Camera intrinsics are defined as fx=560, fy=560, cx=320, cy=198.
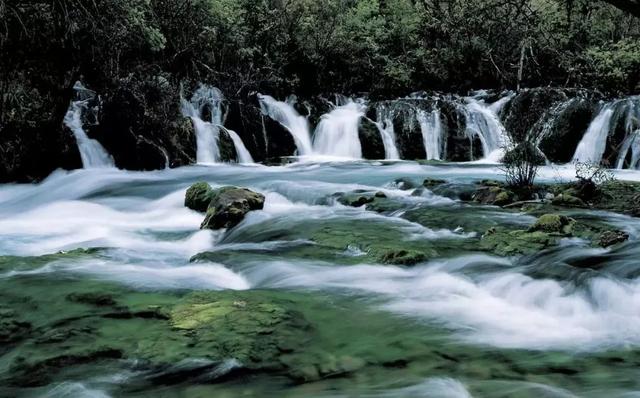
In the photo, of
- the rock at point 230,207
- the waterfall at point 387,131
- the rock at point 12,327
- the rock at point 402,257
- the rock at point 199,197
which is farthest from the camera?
the waterfall at point 387,131

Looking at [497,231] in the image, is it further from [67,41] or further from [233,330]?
[67,41]

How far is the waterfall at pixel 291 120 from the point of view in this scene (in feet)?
63.5

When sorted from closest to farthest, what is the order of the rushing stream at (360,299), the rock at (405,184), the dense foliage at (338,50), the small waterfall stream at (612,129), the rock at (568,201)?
the rushing stream at (360,299)
the rock at (568,201)
the rock at (405,184)
the dense foliage at (338,50)
the small waterfall stream at (612,129)

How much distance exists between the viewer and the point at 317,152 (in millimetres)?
19578

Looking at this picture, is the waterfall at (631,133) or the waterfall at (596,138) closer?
the waterfall at (631,133)

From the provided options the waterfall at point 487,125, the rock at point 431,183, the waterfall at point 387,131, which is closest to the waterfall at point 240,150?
the waterfall at point 387,131

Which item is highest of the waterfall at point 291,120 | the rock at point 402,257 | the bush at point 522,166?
the waterfall at point 291,120

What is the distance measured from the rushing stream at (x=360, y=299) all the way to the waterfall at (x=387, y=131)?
31.3 feet

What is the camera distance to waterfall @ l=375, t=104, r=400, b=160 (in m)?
19.5

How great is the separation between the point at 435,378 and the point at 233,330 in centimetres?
135

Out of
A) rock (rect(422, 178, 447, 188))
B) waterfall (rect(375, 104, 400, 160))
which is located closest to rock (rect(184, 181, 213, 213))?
rock (rect(422, 178, 447, 188))

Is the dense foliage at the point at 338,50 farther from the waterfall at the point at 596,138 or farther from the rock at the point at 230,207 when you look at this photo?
the rock at the point at 230,207

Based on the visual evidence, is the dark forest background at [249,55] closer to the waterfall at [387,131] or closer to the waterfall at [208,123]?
the waterfall at [208,123]

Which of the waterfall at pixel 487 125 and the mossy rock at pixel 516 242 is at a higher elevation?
the waterfall at pixel 487 125
